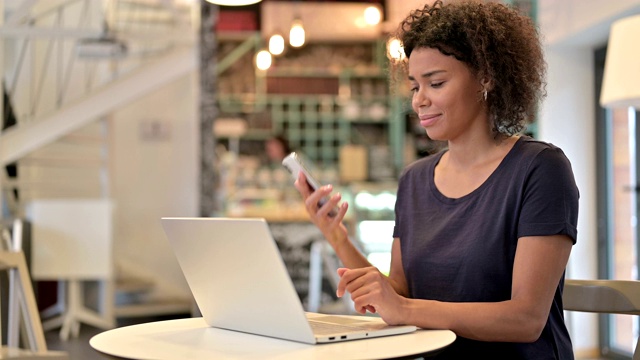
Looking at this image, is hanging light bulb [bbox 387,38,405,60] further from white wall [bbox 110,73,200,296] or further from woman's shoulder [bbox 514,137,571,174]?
white wall [bbox 110,73,200,296]

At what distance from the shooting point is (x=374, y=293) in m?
1.53

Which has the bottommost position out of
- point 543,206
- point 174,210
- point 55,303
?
point 55,303

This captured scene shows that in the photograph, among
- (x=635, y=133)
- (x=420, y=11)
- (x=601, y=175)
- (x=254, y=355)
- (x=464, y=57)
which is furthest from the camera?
(x=601, y=175)

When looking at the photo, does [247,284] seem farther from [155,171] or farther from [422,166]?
[155,171]

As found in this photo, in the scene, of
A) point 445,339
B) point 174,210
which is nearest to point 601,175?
point 445,339

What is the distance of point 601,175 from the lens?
575cm

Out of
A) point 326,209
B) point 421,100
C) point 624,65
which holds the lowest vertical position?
point 326,209

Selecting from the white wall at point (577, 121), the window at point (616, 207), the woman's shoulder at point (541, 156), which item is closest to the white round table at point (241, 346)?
the woman's shoulder at point (541, 156)

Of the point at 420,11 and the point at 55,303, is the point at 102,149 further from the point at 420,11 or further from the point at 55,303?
the point at 420,11

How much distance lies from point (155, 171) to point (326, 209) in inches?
322

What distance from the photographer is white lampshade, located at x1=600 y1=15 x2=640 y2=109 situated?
341 cm

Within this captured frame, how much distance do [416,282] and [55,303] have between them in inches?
278

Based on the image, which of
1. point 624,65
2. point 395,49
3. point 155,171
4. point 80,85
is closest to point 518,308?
point 395,49

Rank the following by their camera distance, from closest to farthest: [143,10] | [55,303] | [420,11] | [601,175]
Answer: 1. [420,11]
2. [601,175]
3. [55,303]
4. [143,10]
